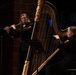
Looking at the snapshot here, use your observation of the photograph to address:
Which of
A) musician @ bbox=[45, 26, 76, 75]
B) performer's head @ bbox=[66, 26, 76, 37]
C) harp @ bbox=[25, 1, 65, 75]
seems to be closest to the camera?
harp @ bbox=[25, 1, 65, 75]

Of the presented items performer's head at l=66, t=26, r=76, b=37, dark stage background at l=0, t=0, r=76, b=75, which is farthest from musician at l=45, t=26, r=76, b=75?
dark stage background at l=0, t=0, r=76, b=75

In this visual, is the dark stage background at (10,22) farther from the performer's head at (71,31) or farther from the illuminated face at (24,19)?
the performer's head at (71,31)

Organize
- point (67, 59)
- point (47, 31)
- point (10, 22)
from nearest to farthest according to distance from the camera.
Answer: point (47, 31) → point (67, 59) → point (10, 22)

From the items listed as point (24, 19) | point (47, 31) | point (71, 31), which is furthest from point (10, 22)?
point (71, 31)

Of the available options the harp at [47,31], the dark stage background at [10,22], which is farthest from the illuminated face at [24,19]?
the dark stage background at [10,22]

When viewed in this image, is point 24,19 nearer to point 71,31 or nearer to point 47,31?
point 47,31

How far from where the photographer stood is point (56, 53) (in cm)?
574

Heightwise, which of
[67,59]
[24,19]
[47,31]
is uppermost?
[24,19]

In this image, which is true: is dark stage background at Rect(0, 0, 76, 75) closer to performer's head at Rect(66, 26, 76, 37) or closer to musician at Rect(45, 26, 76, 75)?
musician at Rect(45, 26, 76, 75)

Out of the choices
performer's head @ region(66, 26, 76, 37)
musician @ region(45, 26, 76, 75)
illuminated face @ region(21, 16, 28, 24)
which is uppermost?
illuminated face @ region(21, 16, 28, 24)

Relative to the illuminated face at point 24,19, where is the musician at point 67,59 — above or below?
below

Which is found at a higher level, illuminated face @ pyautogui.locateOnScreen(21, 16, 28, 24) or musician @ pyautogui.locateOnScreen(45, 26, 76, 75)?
illuminated face @ pyautogui.locateOnScreen(21, 16, 28, 24)

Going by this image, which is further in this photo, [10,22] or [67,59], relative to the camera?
[10,22]

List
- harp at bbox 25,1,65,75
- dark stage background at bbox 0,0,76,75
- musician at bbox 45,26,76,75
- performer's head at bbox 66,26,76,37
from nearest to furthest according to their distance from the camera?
1. harp at bbox 25,1,65,75
2. performer's head at bbox 66,26,76,37
3. musician at bbox 45,26,76,75
4. dark stage background at bbox 0,0,76,75
